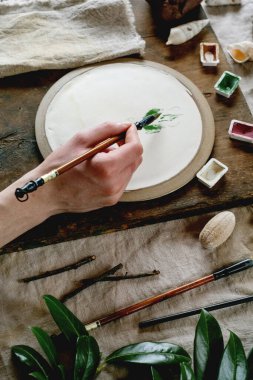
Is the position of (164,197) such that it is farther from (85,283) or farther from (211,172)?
(85,283)

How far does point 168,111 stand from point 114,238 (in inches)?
12.3

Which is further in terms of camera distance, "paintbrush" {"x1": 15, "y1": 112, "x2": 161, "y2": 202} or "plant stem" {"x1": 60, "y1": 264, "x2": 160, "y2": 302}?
"plant stem" {"x1": 60, "y1": 264, "x2": 160, "y2": 302}

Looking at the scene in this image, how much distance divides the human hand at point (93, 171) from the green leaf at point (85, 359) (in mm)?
255

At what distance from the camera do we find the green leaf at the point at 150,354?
0.96m

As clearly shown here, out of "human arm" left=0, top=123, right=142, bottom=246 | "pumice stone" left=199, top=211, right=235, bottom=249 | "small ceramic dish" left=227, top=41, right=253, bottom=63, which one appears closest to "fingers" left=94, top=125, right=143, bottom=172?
"human arm" left=0, top=123, right=142, bottom=246

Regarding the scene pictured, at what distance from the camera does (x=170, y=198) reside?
41.4 inches

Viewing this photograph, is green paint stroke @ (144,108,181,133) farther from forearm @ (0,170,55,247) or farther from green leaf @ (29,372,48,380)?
green leaf @ (29,372,48,380)

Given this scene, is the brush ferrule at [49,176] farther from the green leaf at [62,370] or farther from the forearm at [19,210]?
the green leaf at [62,370]

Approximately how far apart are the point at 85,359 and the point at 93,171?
1.16 feet

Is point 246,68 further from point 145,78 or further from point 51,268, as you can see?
point 51,268

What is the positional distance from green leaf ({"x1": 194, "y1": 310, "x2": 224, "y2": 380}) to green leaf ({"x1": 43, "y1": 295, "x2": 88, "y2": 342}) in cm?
23

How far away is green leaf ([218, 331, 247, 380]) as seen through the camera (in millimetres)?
925

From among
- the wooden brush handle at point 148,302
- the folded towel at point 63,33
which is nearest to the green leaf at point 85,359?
the wooden brush handle at point 148,302

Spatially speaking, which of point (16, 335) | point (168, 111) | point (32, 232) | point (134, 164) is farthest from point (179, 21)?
point (16, 335)
